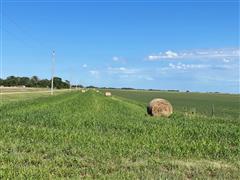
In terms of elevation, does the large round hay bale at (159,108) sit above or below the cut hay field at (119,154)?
above

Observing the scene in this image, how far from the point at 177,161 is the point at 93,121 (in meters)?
10.1

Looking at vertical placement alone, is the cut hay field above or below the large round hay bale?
below

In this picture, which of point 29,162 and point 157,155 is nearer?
point 29,162

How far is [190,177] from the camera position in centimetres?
1045

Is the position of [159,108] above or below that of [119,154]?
above

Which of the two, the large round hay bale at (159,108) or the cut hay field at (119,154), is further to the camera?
the large round hay bale at (159,108)

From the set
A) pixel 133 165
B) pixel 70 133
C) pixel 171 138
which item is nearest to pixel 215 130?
pixel 171 138

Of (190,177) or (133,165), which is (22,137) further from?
(190,177)

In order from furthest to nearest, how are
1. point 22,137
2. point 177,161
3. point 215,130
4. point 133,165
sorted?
point 215,130 → point 22,137 → point 177,161 → point 133,165

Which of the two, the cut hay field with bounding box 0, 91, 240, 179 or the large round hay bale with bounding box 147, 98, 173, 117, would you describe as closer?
the cut hay field with bounding box 0, 91, 240, 179

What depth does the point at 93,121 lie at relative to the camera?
2200 cm

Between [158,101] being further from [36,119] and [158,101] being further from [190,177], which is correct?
[190,177]

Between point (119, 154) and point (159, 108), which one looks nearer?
point (119, 154)

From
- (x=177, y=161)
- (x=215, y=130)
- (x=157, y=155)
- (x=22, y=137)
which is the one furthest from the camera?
(x=215, y=130)
